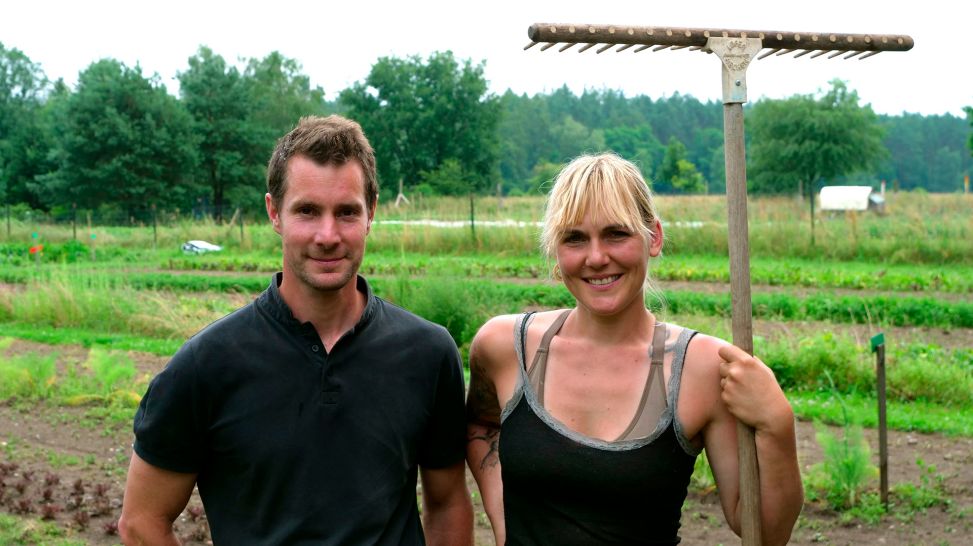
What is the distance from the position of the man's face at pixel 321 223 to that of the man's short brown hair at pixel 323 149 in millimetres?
20

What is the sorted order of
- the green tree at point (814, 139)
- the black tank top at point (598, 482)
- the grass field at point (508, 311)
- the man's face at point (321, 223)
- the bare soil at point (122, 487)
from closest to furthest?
the black tank top at point (598, 482) → the man's face at point (321, 223) → the bare soil at point (122, 487) → the grass field at point (508, 311) → the green tree at point (814, 139)

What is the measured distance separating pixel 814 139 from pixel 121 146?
107 feet

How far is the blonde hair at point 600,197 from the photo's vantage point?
250cm

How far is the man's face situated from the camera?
2.55m

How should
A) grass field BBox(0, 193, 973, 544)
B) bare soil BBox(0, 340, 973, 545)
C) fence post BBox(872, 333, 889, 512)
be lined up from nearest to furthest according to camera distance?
bare soil BBox(0, 340, 973, 545), fence post BBox(872, 333, 889, 512), grass field BBox(0, 193, 973, 544)

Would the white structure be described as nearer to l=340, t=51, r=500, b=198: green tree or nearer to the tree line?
the tree line

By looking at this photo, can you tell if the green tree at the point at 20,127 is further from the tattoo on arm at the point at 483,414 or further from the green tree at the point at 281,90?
the tattoo on arm at the point at 483,414

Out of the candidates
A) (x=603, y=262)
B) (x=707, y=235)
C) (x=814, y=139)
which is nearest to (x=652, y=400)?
(x=603, y=262)

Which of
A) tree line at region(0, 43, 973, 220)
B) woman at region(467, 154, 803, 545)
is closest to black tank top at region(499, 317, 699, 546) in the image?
woman at region(467, 154, 803, 545)

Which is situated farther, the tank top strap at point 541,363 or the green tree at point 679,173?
the green tree at point 679,173

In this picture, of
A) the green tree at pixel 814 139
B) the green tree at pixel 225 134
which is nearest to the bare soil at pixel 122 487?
the green tree at pixel 225 134

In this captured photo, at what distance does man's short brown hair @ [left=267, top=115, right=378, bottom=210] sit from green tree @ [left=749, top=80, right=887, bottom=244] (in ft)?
170

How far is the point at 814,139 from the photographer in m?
53.4

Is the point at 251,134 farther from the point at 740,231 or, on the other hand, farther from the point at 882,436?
the point at 740,231
